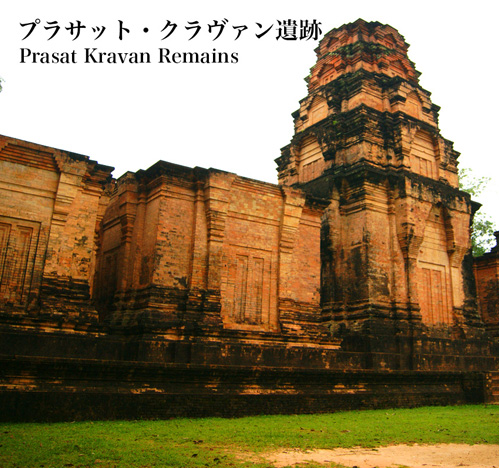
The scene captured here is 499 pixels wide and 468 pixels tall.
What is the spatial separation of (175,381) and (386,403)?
6804mm

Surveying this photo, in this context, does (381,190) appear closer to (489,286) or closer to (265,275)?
(265,275)

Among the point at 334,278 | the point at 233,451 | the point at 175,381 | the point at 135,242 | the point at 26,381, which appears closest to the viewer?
the point at 233,451

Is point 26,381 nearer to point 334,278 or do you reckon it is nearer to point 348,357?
point 348,357

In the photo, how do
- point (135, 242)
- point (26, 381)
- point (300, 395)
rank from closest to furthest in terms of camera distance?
point (26, 381), point (300, 395), point (135, 242)

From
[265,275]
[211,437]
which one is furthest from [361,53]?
[211,437]

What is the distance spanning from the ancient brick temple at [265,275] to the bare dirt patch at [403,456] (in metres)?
4.24

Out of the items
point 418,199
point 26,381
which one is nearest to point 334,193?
point 418,199

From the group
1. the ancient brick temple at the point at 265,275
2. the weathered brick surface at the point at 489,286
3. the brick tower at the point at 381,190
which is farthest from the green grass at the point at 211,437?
the weathered brick surface at the point at 489,286

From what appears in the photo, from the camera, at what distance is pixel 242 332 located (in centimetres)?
1556

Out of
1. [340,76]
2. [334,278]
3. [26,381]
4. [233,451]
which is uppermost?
[340,76]

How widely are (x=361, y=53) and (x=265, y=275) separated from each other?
12614 millimetres

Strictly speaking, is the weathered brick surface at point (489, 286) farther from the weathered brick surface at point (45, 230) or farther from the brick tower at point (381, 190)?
the weathered brick surface at point (45, 230)

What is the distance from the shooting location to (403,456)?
27.4ft

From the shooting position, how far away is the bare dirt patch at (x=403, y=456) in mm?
7707
